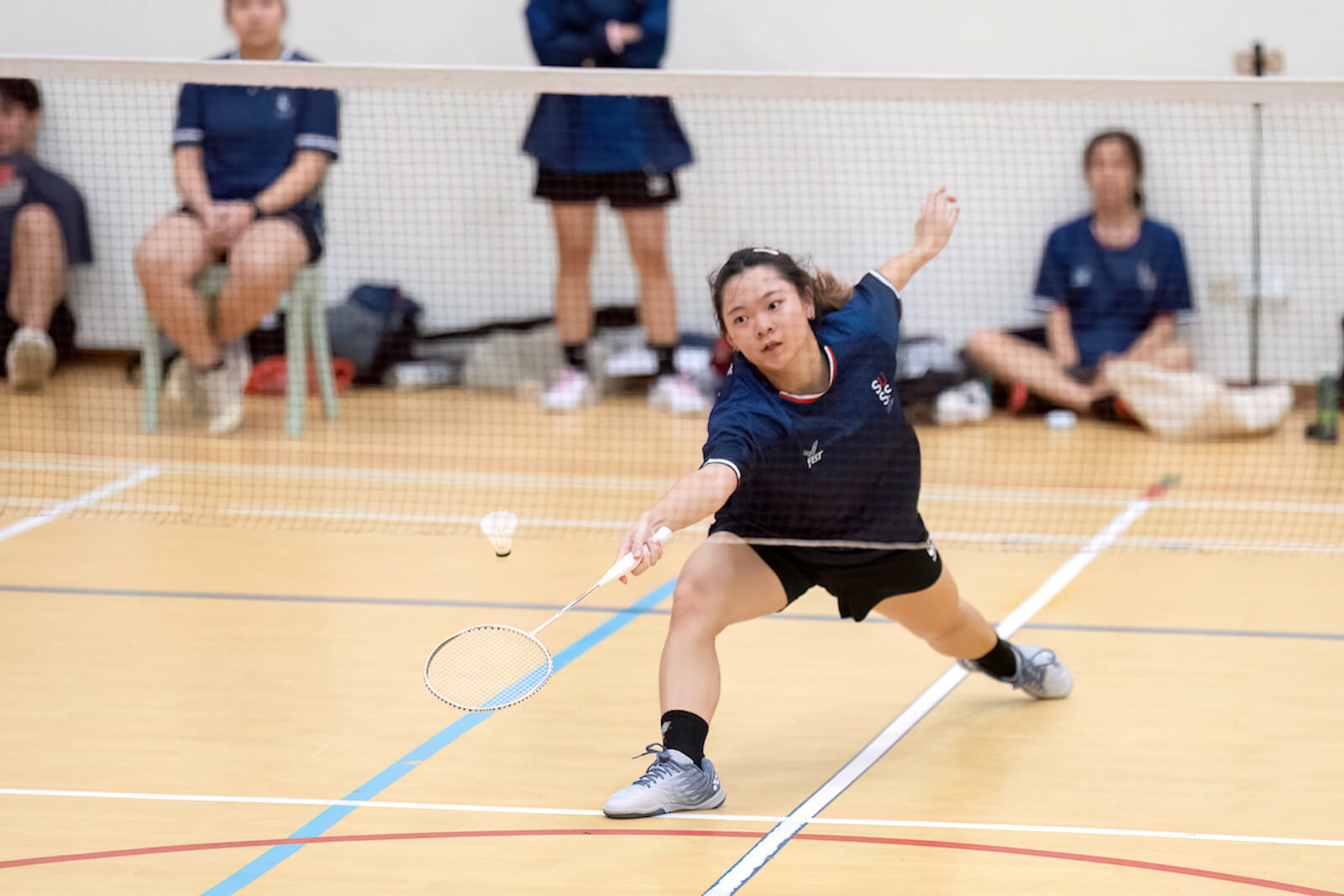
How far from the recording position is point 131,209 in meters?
9.64

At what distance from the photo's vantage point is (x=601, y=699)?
176 inches

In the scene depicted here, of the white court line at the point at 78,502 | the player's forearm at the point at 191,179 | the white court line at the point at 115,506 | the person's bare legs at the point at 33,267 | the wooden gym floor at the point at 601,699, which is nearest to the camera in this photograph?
the wooden gym floor at the point at 601,699

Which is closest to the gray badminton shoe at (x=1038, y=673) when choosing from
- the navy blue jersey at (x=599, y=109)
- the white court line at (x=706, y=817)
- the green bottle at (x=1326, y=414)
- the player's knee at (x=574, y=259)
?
the white court line at (x=706, y=817)

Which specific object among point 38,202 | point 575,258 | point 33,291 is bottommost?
point 33,291

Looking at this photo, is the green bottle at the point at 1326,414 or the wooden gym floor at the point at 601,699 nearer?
the wooden gym floor at the point at 601,699

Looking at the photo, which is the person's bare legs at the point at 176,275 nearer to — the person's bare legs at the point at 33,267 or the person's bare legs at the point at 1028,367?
the person's bare legs at the point at 33,267

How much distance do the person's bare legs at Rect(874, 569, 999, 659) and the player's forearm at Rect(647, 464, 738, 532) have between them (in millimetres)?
771

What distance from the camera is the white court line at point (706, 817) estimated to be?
3543 millimetres

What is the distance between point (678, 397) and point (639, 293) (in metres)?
0.80

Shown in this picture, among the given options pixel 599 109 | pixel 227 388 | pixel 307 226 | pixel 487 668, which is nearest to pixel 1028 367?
pixel 599 109

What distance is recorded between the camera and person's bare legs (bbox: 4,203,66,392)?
8.78 metres

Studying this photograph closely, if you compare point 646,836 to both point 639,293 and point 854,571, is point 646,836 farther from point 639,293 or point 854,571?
point 639,293

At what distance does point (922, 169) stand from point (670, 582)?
13.5 feet

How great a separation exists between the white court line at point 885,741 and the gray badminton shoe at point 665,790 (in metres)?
0.20
